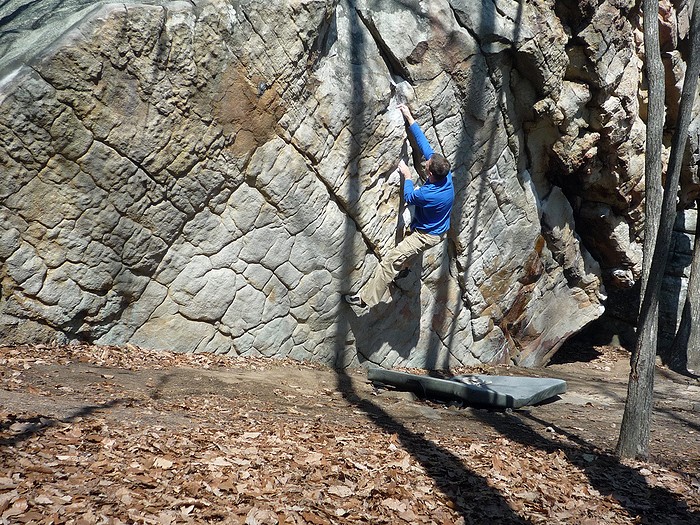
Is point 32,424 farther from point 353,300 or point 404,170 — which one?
point 404,170

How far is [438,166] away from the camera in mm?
8805

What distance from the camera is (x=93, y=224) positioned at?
7148mm

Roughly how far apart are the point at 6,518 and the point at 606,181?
36.8ft

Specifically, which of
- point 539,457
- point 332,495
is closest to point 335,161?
point 539,457

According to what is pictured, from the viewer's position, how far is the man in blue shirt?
911cm

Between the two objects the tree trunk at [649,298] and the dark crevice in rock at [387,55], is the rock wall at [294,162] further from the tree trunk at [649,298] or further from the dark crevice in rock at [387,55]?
A: the tree trunk at [649,298]

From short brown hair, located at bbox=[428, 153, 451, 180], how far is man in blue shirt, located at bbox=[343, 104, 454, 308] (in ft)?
0.04

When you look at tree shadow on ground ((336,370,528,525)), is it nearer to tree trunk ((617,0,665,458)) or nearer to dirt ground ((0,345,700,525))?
dirt ground ((0,345,700,525))

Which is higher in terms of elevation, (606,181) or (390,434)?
(606,181)

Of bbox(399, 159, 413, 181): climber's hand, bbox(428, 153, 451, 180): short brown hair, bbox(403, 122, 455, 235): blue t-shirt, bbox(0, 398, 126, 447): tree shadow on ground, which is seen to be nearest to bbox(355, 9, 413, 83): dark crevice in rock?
bbox(403, 122, 455, 235): blue t-shirt

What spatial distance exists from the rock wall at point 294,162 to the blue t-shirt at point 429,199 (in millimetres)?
272

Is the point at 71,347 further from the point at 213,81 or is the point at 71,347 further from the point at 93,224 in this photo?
the point at 213,81

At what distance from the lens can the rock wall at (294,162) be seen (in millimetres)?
6832

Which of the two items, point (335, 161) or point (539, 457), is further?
point (335, 161)
